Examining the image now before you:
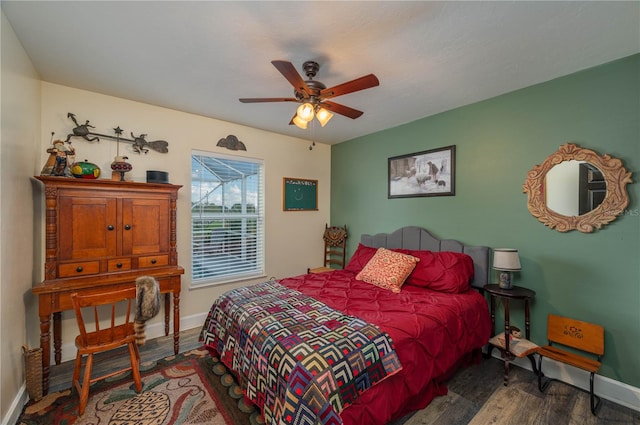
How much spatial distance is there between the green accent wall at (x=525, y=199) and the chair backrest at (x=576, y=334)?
0.34ft

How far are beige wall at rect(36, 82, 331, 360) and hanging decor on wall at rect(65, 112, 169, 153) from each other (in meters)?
0.04

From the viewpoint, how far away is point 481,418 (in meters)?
1.85

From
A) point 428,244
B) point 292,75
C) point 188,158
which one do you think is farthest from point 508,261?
point 188,158

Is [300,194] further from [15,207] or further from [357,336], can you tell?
[15,207]

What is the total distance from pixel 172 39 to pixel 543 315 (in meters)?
3.79

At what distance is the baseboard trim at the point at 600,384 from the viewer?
77.8 inches

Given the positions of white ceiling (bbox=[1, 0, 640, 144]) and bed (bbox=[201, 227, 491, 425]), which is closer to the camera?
bed (bbox=[201, 227, 491, 425])

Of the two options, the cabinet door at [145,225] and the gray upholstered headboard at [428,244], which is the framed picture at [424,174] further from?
the cabinet door at [145,225]

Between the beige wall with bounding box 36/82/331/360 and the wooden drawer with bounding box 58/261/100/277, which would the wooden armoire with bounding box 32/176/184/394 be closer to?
the wooden drawer with bounding box 58/261/100/277

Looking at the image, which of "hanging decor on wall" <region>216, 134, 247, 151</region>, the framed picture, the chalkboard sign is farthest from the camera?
the chalkboard sign

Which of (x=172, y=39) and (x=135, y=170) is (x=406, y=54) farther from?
(x=135, y=170)

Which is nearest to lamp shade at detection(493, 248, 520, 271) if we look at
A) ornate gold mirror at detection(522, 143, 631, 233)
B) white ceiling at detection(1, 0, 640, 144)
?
ornate gold mirror at detection(522, 143, 631, 233)

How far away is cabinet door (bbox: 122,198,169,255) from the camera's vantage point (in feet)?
8.58

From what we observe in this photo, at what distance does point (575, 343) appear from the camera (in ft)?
7.13
